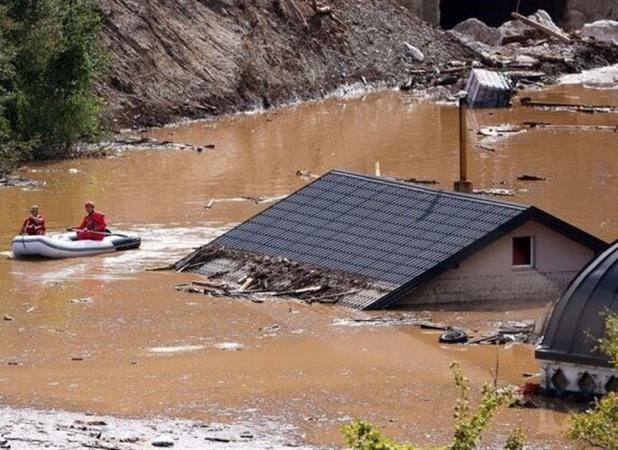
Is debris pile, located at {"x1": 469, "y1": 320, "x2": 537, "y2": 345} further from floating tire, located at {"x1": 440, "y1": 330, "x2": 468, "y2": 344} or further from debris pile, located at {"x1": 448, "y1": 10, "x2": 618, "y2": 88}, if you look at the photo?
debris pile, located at {"x1": 448, "y1": 10, "x2": 618, "y2": 88}

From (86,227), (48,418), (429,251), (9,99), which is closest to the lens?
(48,418)

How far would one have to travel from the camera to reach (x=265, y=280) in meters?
26.7

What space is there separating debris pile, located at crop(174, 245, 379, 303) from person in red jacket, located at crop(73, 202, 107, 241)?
2.22 meters

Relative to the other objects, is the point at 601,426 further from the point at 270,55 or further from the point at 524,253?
the point at 270,55

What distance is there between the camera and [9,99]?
133 ft

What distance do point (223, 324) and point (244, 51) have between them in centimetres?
3156

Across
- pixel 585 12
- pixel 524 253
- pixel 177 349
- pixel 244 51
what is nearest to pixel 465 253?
pixel 524 253

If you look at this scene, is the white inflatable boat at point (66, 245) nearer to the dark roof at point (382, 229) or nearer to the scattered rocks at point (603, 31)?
the dark roof at point (382, 229)

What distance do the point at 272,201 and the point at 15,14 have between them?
1002cm

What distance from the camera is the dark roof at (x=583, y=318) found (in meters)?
19.3

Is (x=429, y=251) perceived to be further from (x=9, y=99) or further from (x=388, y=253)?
(x=9, y=99)

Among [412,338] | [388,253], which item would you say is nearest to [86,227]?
[388,253]

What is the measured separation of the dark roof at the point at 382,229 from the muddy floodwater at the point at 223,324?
90 cm

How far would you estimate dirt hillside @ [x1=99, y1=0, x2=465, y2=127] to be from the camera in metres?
51.0
